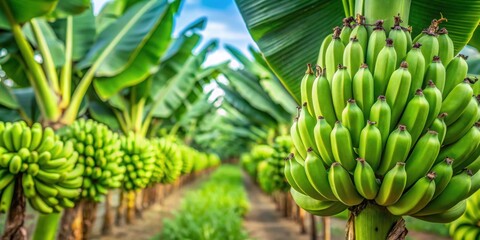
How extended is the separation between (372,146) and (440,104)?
32cm

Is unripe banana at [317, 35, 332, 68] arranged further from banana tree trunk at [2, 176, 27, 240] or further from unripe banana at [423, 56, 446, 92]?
banana tree trunk at [2, 176, 27, 240]

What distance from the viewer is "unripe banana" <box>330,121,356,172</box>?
1472mm

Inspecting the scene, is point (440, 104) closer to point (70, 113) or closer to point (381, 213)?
point (381, 213)

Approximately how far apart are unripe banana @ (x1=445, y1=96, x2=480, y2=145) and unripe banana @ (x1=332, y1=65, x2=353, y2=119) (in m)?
0.43

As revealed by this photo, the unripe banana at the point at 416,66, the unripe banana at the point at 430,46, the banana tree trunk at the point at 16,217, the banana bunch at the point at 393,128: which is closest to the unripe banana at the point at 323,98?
the banana bunch at the point at 393,128

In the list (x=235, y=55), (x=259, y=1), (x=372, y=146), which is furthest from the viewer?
(x=235, y=55)

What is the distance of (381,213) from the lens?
5.10ft

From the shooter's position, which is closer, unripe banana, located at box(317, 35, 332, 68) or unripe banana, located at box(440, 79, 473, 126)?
unripe banana, located at box(440, 79, 473, 126)

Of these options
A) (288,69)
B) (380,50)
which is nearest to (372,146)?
(380,50)

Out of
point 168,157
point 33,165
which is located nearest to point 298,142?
point 33,165

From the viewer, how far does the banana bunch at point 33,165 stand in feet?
8.33

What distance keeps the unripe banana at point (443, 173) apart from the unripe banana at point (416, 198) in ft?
0.26

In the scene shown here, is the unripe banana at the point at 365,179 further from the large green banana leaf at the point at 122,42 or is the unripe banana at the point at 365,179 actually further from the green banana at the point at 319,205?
the large green banana leaf at the point at 122,42

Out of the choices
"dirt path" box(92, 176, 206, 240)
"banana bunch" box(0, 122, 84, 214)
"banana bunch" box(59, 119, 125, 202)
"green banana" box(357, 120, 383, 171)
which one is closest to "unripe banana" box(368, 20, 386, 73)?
"green banana" box(357, 120, 383, 171)
